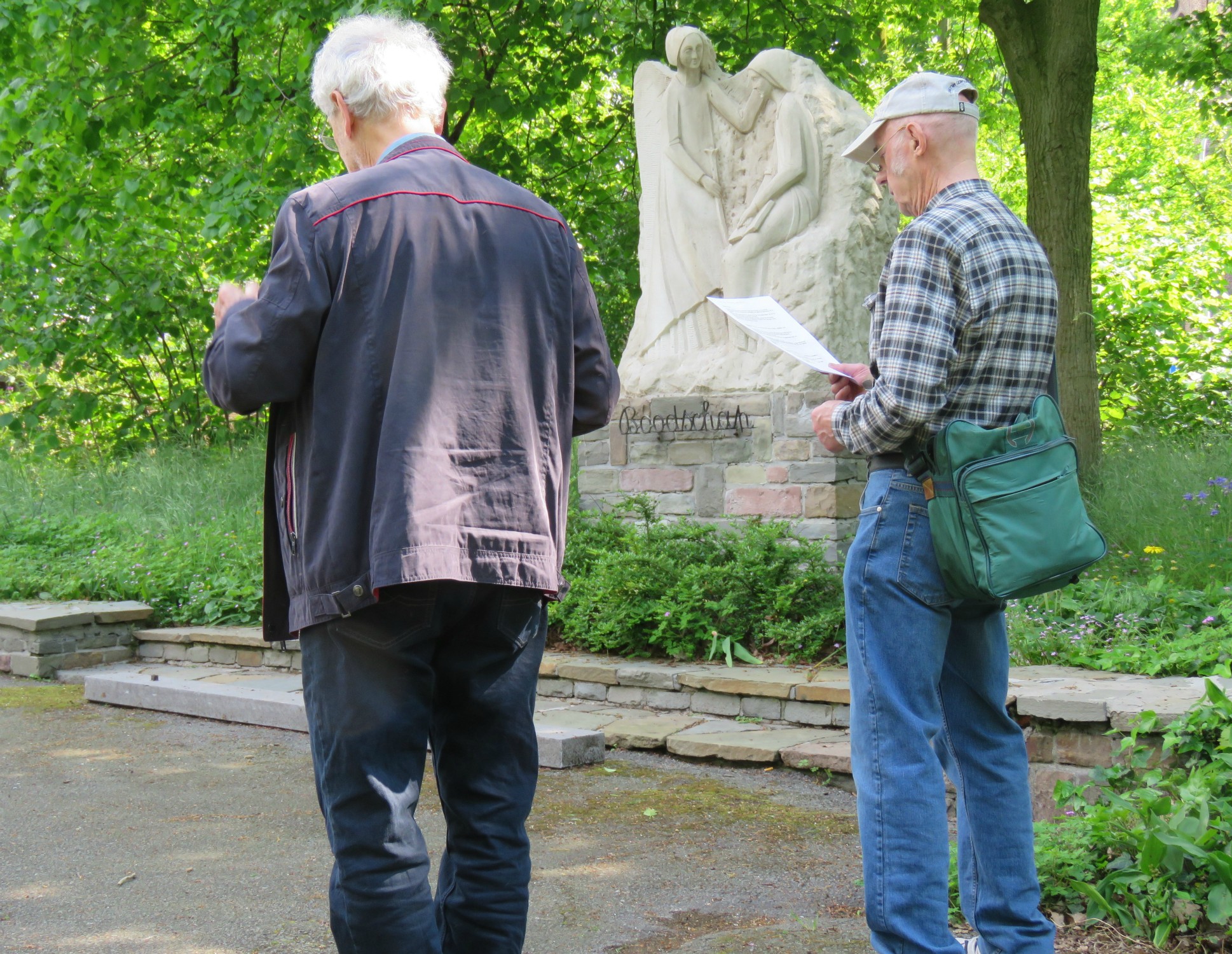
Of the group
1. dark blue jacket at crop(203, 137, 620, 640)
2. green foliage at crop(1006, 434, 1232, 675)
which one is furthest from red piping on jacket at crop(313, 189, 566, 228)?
green foliage at crop(1006, 434, 1232, 675)

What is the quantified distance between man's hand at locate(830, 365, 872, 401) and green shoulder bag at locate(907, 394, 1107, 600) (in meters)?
0.25

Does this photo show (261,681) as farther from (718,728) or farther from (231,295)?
(231,295)

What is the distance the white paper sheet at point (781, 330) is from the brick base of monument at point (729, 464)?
3.75 meters

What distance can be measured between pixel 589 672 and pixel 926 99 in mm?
3756

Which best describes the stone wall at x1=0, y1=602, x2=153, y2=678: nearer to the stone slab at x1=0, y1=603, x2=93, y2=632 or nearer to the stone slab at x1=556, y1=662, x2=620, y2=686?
the stone slab at x1=0, y1=603, x2=93, y2=632

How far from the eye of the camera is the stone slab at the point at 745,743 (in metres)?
4.55

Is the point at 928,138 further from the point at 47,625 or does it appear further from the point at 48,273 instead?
the point at 48,273

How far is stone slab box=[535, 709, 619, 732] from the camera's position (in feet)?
16.4

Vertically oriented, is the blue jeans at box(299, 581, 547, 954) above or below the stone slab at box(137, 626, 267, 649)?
above

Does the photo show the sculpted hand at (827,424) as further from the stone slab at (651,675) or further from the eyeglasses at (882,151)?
the stone slab at (651,675)

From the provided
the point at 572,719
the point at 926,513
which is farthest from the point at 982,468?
the point at 572,719

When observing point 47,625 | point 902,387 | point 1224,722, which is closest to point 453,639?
point 902,387

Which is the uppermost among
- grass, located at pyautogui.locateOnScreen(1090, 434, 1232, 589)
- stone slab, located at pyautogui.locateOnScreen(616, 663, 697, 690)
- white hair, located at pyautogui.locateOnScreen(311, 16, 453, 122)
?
white hair, located at pyautogui.locateOnScreen(311, 16, 453, 122)

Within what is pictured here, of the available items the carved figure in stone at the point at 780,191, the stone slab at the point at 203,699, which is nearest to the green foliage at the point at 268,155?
the carved figure in stone at the point at 780,191
